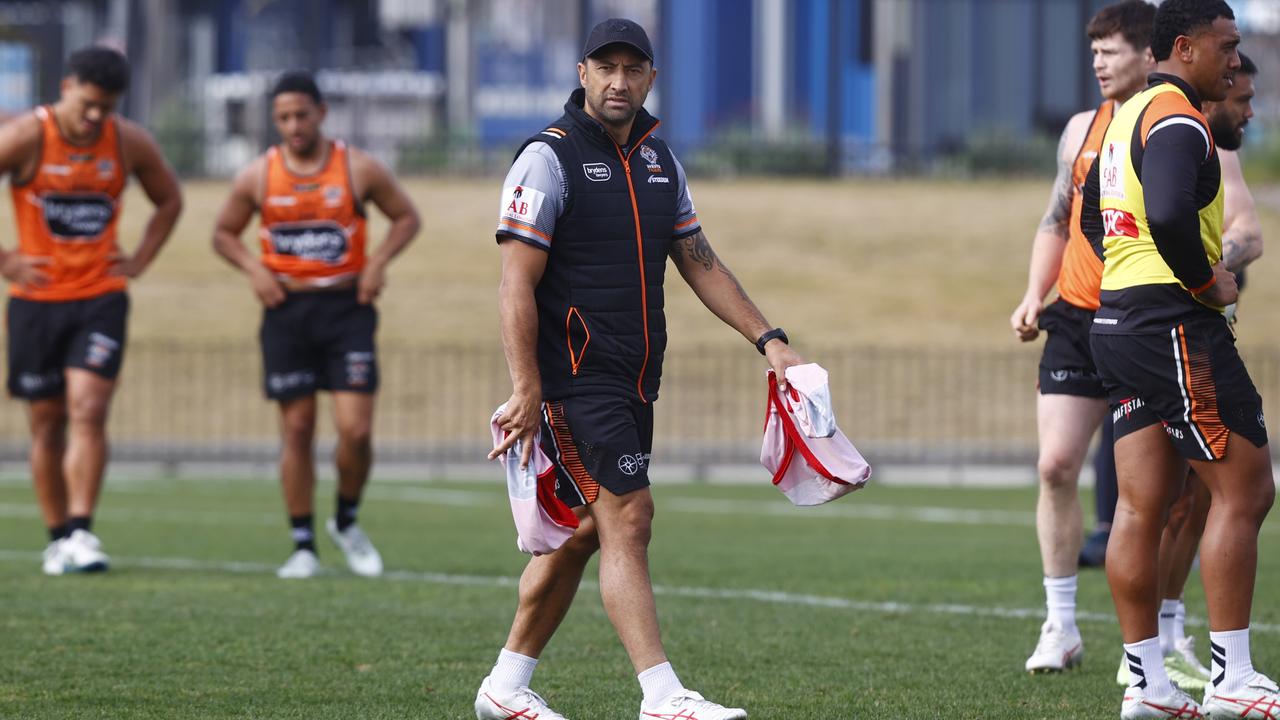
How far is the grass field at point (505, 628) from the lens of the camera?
6.17m

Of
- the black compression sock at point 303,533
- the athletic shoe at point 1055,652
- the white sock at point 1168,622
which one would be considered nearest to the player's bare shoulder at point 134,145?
the black compression sock at point 303,533

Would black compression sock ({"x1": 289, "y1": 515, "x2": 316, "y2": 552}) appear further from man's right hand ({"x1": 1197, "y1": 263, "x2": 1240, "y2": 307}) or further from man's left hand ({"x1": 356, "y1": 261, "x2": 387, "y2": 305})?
man's right hand ({"x1": 1197, "y1": 263, "x2": 1240, "y2": 307})

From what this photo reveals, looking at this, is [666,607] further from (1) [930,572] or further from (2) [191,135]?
(2) [191,135]

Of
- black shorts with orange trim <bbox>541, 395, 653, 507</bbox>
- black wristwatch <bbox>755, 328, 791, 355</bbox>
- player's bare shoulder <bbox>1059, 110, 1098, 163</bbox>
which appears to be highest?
player's bare shoulder <bbox>1059, 110, 1098, 163</bbox>

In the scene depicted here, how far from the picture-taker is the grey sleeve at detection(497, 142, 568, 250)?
5461mm

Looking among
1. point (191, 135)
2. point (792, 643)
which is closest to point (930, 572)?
point (792, 643)

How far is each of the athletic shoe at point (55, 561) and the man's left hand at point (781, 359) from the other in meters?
5.31

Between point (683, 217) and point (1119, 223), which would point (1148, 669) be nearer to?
point (1119, 223)

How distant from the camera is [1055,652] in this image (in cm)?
680

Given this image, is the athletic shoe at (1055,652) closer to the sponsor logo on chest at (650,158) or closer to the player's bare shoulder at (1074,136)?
the player's bare shoulder at (1074,136)

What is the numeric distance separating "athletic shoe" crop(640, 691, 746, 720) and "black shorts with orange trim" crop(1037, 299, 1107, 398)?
2.39m

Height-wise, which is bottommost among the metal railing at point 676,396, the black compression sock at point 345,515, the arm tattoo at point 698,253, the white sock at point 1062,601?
the metal railing at point 676,396

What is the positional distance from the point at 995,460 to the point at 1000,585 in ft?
35.3


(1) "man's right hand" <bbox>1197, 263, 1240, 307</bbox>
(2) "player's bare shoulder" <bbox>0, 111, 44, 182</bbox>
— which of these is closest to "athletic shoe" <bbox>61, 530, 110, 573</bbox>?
(2) "player's bare shoulder" <bbox>0, 111, 44, 182</bbox>
